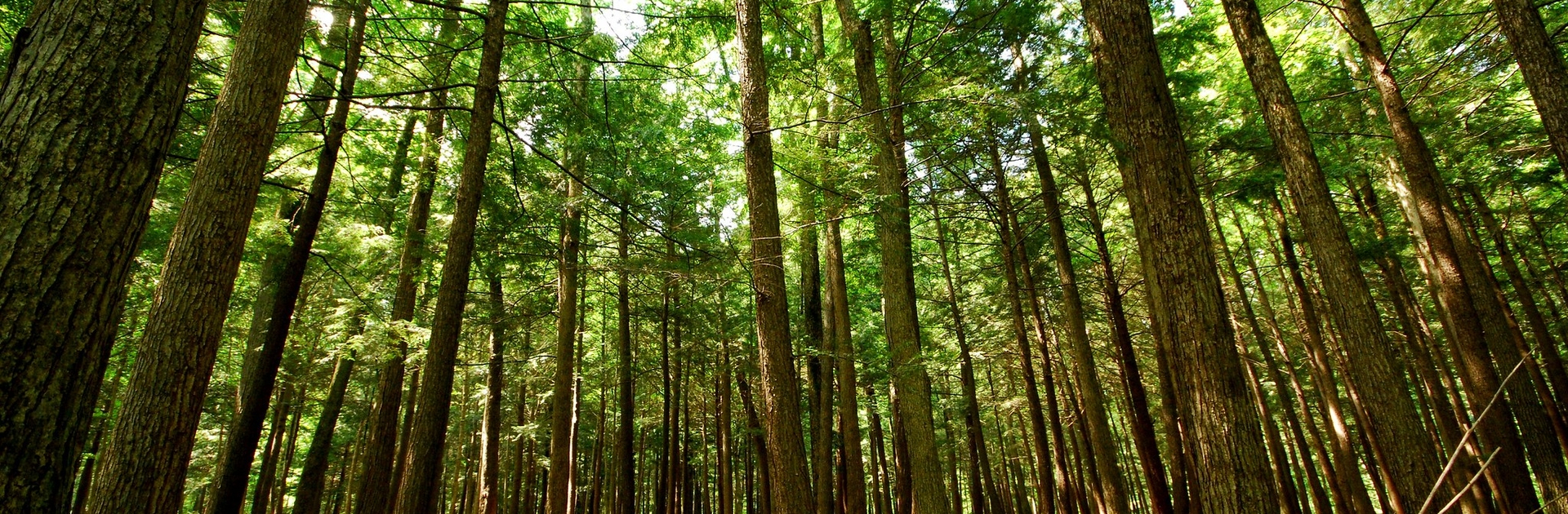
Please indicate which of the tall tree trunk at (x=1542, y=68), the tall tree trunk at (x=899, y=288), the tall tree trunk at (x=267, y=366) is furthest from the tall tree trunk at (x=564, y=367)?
the tall tree trunk at (x=1542, y=68)

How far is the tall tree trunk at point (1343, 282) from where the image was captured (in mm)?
6078

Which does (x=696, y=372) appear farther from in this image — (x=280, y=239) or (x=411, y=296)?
(x=280, y=239)

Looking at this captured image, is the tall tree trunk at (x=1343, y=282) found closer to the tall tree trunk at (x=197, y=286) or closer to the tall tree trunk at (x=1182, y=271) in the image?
the tall tree trunk at (x=1182, y=271)

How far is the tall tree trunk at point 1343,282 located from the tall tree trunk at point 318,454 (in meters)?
12.5

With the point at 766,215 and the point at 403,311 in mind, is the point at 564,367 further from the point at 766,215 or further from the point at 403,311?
the point at 766,215

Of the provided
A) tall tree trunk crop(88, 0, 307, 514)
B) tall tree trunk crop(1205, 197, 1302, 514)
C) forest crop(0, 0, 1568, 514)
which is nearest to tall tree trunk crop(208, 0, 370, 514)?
forest crop(0, 0, 1568, 514)

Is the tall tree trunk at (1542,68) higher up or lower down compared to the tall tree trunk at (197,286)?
higher up

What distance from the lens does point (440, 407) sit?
591 centimetres

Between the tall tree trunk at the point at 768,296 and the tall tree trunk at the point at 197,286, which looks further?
the tall tree trunk at the point at 768,296

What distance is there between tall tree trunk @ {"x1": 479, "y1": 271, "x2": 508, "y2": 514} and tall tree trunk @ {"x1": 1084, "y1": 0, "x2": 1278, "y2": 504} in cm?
959

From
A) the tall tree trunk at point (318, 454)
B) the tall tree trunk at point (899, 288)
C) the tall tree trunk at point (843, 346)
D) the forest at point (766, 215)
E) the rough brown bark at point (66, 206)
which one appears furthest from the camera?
the tall tree trunk at point (843, 346)

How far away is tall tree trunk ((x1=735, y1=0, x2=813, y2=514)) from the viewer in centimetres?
507

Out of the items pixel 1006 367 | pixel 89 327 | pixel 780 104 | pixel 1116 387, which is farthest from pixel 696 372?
pixel 89 327

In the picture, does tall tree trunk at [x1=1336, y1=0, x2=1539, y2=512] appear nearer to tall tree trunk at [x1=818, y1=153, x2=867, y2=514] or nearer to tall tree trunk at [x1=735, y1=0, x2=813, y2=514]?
tall tree trunk at [x1=818, y1=153, x2=867, y2=514]
